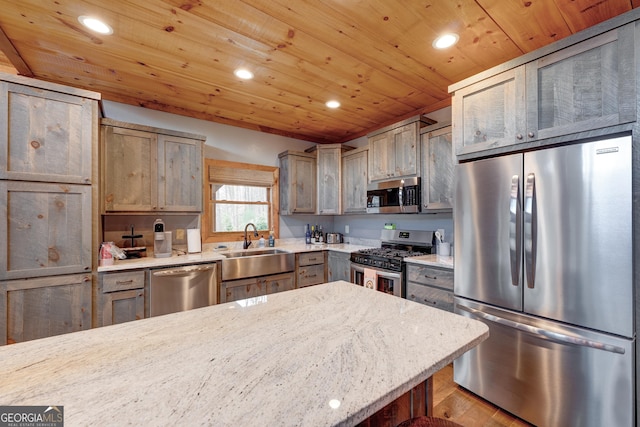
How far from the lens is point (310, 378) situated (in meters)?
0.72

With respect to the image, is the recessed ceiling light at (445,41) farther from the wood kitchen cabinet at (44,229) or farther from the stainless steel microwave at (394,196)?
the wood kitchen cabinet at (44,229)

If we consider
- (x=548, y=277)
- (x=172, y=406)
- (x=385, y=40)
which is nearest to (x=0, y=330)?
(x=172, y=406)

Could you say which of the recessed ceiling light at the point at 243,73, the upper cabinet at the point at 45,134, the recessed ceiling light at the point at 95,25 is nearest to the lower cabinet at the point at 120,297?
the upper cabinet at the point at 45,134

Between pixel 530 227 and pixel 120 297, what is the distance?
3.17 m

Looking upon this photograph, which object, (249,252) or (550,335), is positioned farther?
(249,252)

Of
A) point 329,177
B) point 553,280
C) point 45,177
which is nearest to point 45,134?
point 45,177

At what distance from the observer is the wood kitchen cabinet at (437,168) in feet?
8.81

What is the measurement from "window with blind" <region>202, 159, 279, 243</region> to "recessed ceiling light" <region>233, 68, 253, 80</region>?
135 centimetres

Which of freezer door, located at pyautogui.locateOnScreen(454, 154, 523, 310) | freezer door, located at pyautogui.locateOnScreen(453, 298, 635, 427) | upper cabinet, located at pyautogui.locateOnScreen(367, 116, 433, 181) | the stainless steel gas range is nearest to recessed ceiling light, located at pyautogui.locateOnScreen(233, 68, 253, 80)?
upper cabinet, located at pyautogui.locateOnScreen(367, 116, 433, 181)

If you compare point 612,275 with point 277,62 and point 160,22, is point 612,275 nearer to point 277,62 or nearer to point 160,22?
point 277,62

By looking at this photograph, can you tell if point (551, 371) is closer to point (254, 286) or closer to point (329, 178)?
point (254, 286)

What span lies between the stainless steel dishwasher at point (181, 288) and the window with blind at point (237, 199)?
0.81m

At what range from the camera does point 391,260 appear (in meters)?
2.83

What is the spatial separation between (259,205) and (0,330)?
8.60ft
